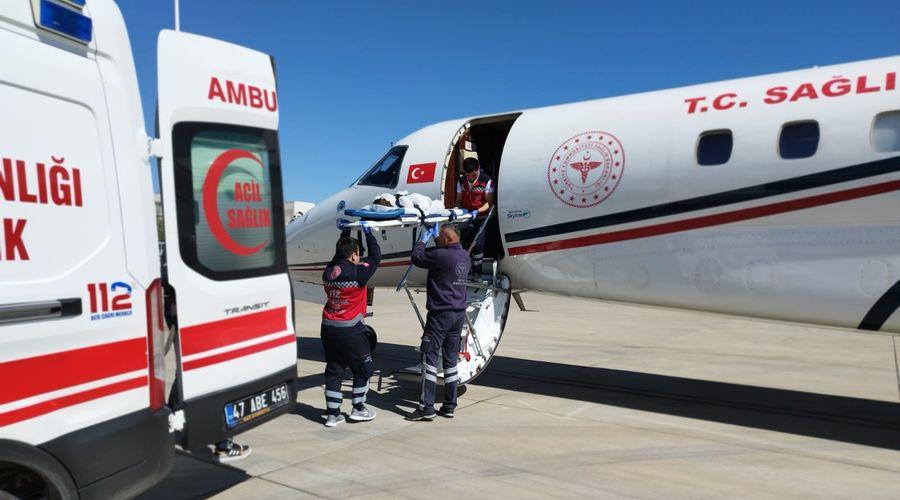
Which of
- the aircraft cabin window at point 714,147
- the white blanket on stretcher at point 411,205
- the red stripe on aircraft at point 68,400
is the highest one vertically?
the aircraft cabin window at point 714,147

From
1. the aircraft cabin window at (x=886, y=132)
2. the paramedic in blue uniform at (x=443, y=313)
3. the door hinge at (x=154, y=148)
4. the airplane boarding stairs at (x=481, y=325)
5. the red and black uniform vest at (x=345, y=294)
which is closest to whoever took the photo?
the door hinge at (x=154, y=148)

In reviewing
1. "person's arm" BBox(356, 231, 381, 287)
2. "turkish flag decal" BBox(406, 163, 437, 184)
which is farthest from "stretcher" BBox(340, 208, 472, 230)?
"turkish flag decal" BBox(406, 163, 437, 184)

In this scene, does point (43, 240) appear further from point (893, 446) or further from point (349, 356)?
point (893, 446)

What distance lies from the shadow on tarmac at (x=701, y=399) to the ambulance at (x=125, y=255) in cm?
348

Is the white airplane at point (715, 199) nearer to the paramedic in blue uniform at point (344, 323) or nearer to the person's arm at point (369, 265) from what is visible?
the paramedic in blue uniform at point (344, 323)

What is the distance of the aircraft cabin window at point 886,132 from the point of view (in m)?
5.50

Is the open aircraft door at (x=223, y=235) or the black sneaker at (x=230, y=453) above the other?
the open aircraft door at (x=223, y=235)

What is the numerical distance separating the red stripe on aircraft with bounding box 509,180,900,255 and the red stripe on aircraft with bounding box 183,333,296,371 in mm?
3892

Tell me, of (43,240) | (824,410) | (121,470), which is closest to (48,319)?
(43,240)

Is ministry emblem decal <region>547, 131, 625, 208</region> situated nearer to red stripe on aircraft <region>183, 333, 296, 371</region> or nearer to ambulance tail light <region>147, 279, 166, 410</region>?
red stripe on aircraft <region>183, 333, 296, 371</region>

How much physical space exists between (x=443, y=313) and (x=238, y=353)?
9.68ft

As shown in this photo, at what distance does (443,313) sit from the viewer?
655 centimetres

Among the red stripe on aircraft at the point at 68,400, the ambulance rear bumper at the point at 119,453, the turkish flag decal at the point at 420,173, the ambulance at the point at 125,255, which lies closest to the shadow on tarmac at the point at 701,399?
the turkish flag decal at the point at 420,173

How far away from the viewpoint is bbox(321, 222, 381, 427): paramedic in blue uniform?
6098 mm
